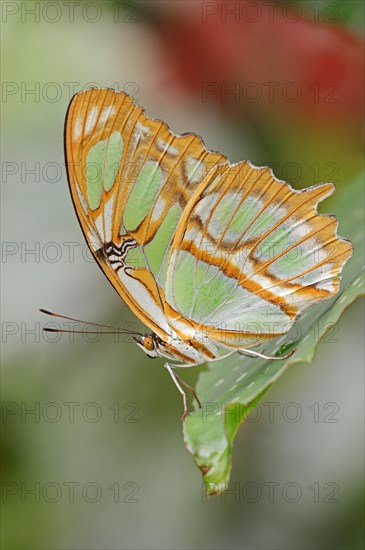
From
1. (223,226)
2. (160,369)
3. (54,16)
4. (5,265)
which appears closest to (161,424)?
(160,369)

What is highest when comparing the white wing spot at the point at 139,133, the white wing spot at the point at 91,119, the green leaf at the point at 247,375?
the white wing spot at the point at 91,119

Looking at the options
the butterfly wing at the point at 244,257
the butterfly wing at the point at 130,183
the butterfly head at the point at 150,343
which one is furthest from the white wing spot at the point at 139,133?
the butterfly head at the point at 150,343

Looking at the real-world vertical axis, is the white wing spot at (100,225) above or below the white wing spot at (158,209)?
below

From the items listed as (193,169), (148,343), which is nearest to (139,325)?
(148,343)

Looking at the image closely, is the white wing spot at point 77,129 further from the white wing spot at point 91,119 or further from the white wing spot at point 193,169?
the white wing spot at point 193,169

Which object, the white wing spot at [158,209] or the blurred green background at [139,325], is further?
the blurred green background at [139,325]

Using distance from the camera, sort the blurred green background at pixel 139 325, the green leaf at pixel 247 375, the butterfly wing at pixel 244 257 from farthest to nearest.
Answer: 1. the blurred green background at pixel 139 325
2. the butterfly wing at pixel 244 257
3. the green leaf at pixel 247 375

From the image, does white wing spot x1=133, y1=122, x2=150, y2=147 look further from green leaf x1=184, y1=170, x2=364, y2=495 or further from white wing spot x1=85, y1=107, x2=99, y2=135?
green leaf x1=184, y1=170, x2=364, y2=495

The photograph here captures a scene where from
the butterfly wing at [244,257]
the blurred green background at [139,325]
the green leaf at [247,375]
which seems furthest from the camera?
the blurred green background at [139,325]
